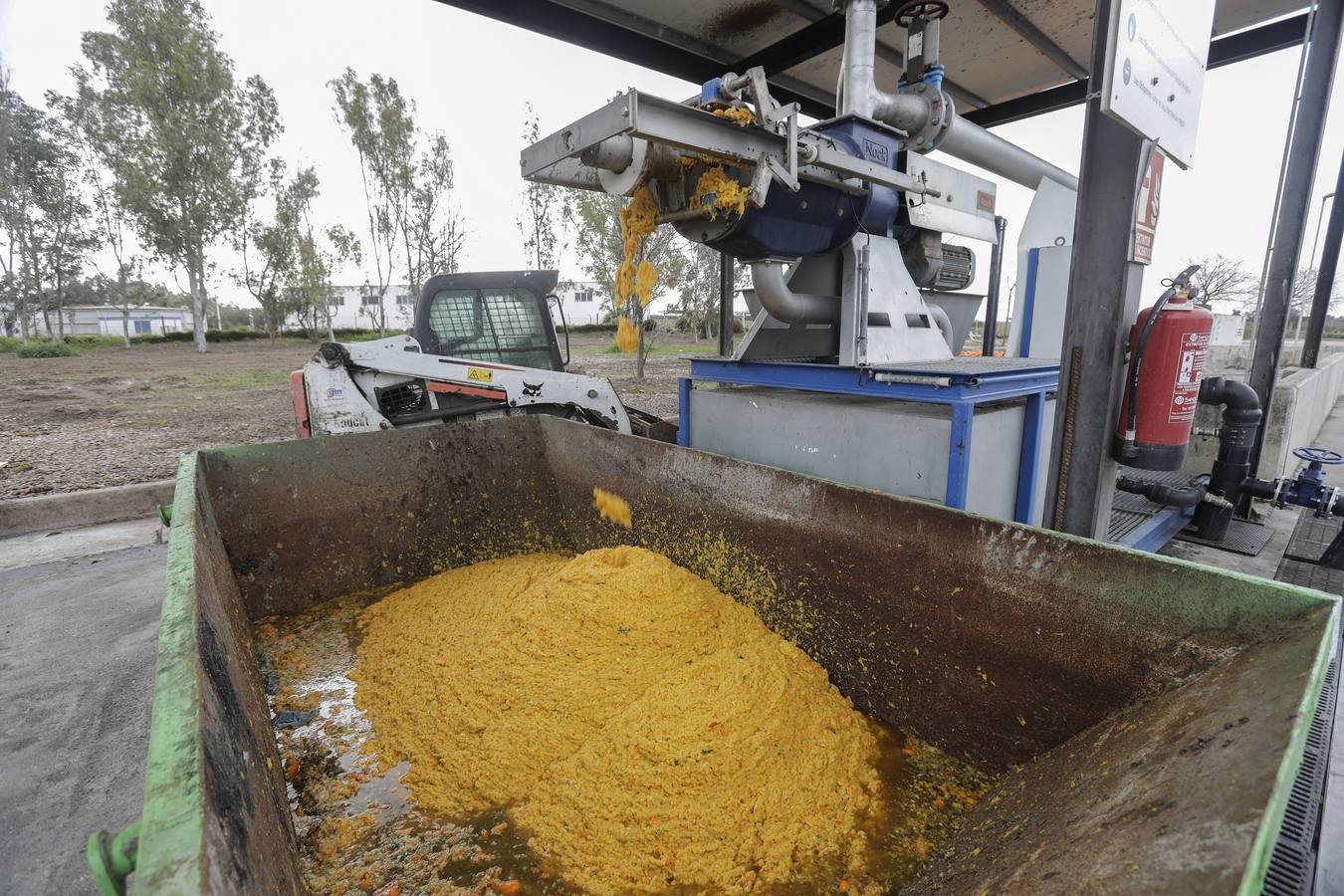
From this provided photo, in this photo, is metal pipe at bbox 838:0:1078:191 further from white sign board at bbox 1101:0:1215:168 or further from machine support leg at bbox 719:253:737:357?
machine support leg at bbox 719:253:737:357

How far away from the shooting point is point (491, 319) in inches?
175

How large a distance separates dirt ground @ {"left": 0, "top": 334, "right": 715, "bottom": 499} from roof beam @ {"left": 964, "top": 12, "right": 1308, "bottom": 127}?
15.1ft

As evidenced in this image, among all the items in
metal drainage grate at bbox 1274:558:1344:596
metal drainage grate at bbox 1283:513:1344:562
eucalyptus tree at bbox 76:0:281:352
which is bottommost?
metal drainage grate at bbox 1274:558:1344:596

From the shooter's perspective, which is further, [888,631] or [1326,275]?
[1326,275]

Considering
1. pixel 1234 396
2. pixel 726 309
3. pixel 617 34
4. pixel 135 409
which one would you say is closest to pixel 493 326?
pixel 726 309

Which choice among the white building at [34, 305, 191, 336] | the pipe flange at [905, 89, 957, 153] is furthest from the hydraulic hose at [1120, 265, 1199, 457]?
the white building at [34, 305, 191, 336]

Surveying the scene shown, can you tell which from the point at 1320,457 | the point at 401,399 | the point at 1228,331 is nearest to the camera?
the point at 1320,457

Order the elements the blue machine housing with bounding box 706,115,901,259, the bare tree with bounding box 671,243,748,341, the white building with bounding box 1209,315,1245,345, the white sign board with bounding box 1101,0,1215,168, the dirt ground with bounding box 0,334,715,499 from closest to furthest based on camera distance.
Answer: the white sign board with bounding box 1101,0,1215,168
the blue machine housing with bounding box 706,115,901,259
the dirt ground with bounding box 0,334,715,499
the white building with bounding box 1209,315,1245,345
the bare tree with bounding box 671,243,748,341

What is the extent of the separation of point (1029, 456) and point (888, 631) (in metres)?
1.66

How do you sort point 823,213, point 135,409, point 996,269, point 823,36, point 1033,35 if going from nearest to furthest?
point 823,213 < point 823,36 < point 1033,35 < point 996,269 < point 135,409

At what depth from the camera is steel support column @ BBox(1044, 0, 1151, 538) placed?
2.15 meters

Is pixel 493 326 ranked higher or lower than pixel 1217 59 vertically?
lower

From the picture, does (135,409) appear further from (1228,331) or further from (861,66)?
(1228,331)

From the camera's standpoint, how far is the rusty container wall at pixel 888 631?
2.82 ft
